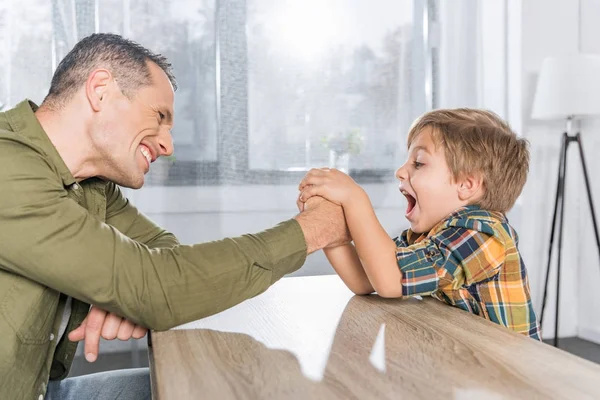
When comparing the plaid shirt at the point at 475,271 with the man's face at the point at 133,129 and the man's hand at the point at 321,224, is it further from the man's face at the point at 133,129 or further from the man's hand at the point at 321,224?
the man's face at the point at 133,129

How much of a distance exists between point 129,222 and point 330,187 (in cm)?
54

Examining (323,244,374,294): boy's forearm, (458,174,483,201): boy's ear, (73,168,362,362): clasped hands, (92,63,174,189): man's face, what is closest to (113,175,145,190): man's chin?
(92,63,174,189): man's face

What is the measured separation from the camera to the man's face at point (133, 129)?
1.35 m

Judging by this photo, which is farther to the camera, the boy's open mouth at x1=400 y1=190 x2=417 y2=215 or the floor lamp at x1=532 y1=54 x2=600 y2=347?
the floor lamp at x1=532 y1=54 x2=600 y2=347

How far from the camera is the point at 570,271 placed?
12.6 feet

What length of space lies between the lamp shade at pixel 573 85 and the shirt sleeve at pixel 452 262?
2.10 meters

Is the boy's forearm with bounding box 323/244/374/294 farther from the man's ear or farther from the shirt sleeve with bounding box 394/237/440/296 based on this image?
the man's ear

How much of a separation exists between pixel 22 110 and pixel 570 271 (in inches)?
132

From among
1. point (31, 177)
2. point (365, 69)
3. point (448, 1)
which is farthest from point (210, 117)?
point (31, 177)

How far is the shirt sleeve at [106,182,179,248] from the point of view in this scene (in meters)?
1.58

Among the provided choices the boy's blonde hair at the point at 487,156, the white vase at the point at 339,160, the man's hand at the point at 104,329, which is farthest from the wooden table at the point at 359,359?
the white vase at the point at 339,160

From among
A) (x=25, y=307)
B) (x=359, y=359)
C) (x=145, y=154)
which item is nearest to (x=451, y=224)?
(x=359, y=359)

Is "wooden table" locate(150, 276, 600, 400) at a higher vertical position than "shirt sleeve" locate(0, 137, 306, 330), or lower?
lower

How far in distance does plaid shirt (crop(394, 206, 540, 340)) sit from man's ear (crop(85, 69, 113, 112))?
2.21ft
